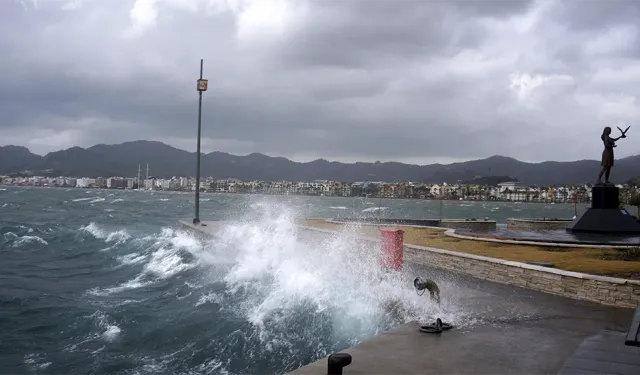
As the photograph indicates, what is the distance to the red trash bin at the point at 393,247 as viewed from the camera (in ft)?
36.8

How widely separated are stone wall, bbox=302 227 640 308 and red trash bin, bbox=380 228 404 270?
9.78 feet

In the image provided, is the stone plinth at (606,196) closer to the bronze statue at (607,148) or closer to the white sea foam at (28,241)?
the bronze statue at (607,148)

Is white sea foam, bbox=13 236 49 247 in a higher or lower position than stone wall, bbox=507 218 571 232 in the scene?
lower

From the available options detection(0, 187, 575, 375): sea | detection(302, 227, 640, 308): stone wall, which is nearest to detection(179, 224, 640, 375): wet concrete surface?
detection(302, 227, 640, 308): stone wall

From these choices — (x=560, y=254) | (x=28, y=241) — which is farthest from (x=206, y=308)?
(x=28, y=241)

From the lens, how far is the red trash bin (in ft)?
36.8

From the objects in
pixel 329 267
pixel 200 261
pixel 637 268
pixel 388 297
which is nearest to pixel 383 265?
pixel 388 297

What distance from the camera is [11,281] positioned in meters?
17.6

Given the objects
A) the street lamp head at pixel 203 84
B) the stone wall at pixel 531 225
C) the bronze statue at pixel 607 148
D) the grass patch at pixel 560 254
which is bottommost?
the stone wall at pixel 531 225

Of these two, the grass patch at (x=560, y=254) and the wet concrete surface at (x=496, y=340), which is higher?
the grass patch at (x=560, y=254)

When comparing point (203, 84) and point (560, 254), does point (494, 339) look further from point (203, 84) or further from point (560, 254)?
point (203, 84)

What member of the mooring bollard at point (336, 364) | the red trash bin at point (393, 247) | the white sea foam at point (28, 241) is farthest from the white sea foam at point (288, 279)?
the white sea foam at point (28, 241)

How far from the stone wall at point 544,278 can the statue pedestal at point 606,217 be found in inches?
Result: 451

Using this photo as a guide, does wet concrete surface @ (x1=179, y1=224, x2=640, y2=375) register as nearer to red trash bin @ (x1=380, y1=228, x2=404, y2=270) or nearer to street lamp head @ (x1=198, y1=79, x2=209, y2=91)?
red trash bin @ (x1=380, y1=228, x2=404, y2=270)
